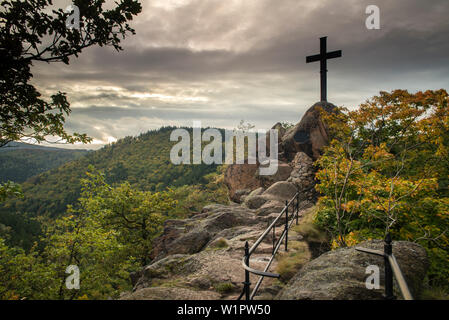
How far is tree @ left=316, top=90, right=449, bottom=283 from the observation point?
5570 millimetres

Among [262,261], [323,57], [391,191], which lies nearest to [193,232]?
[262,261]

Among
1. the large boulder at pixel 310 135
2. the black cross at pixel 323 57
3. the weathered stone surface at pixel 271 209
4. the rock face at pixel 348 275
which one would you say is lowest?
the weathered stone surface at pixel 271 209

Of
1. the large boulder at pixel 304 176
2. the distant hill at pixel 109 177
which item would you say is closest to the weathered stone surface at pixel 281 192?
the large boulder at pixel 304 176

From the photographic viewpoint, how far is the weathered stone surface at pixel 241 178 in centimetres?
1692

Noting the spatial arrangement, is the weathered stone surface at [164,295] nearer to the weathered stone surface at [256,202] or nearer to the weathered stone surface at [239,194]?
the weathered stone surface at [256,202]

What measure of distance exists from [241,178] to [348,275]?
14.5 meters

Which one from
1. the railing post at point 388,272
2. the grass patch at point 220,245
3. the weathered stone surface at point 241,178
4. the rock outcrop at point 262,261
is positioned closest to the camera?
the railing post at point 388,272

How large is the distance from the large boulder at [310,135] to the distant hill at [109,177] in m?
35.6

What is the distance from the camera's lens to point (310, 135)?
1520 cm

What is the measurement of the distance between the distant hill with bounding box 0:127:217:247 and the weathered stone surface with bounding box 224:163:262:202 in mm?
31954

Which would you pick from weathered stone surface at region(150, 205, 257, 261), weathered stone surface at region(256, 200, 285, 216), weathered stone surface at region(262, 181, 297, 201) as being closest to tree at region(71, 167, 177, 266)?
weathered stone surface at region(150, 205, 257, 261)

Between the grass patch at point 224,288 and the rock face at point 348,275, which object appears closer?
the rock face at point 348,275

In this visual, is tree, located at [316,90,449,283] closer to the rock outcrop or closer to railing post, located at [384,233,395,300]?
the rock outcrop
